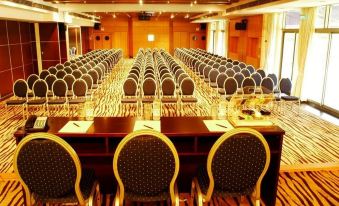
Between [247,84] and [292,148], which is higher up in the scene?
[247,84]

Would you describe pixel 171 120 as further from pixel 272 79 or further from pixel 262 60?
pixel 262 60

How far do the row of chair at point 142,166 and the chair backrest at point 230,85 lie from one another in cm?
599

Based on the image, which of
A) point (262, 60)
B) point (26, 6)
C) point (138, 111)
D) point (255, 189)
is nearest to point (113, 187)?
point (255, 189)

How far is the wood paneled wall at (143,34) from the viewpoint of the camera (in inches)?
1148

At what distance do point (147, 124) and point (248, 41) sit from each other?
45.4 feet

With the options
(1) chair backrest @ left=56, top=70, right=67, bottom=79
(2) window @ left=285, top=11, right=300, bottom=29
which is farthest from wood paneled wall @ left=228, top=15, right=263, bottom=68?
(1) chair backrest @ left=56, top=70, right=67, bottom=79

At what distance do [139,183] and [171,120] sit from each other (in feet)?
4.50

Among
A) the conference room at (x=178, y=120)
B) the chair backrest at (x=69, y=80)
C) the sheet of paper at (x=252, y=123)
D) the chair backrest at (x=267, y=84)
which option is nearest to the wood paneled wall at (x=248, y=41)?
the conference room at (x=178, y=120)

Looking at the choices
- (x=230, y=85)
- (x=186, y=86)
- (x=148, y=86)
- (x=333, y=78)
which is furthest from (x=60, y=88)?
(x=333, y=78)

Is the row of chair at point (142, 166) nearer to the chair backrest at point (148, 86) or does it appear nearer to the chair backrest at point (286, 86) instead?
the chair backrest at point (148, 86)

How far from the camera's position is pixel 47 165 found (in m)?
2.64

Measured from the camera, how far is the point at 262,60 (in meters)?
13.8

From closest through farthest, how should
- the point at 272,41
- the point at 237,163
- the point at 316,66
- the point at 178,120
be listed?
the point at 237,163 < the point at 178,120 < the point at 316,66 < the point at 272,41

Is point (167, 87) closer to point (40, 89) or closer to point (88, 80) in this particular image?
point (88, 80)
